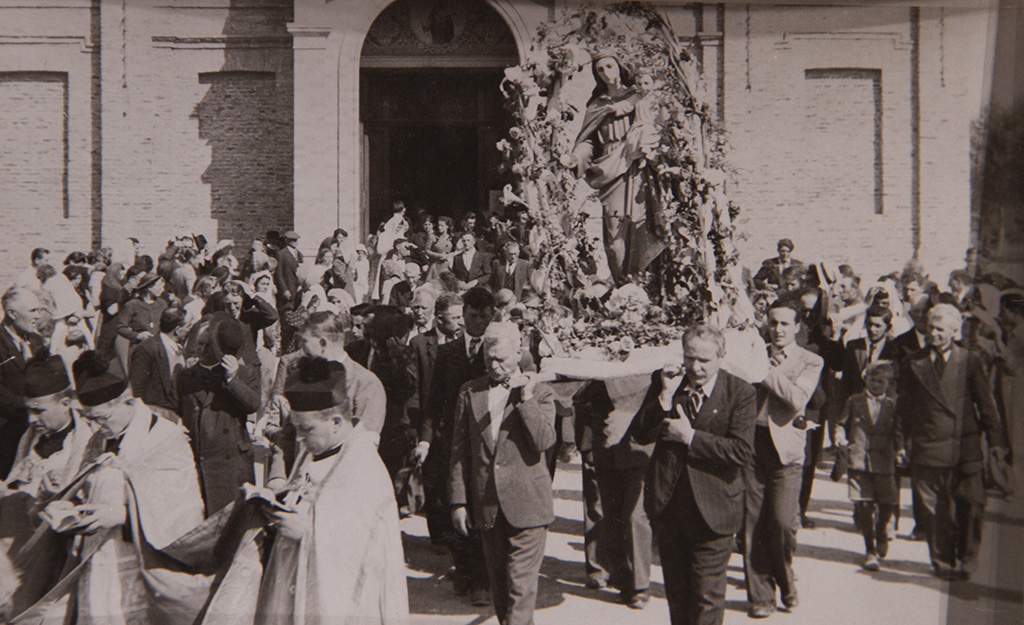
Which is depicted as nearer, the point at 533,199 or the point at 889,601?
the point at 889,601

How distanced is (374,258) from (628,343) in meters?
5.90

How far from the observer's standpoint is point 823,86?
7.05 meters

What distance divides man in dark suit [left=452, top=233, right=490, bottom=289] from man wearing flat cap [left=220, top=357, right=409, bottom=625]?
6.07 metres

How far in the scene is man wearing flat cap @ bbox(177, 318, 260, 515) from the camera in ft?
15.5

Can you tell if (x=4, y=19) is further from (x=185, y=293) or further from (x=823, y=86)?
(x=823, y=86)

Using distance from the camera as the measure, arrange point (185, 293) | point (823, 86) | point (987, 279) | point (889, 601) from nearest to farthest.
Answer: point (889, 601), point (987, 279), point (823, 86), point (185, 293)

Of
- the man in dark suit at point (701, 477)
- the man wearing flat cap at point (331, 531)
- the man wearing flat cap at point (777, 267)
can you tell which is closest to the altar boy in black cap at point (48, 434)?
the man wearing flat cap at point (331, 531)

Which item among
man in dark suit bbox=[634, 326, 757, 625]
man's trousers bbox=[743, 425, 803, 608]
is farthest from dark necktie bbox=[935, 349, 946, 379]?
man in dark suit bbox=[634, 326, 757, 625]

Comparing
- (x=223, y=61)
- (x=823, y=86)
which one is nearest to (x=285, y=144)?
(x=223, y=61)

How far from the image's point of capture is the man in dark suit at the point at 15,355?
428 centimetres

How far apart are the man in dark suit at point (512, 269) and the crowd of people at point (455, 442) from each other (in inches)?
0.8

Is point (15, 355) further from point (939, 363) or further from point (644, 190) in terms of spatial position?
point (939, 363)

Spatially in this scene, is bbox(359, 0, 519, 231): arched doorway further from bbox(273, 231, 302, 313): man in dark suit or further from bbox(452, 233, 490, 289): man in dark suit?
bbox(273, 231, 302, 313): man in dark suit

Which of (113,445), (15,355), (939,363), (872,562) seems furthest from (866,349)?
(15,355)
